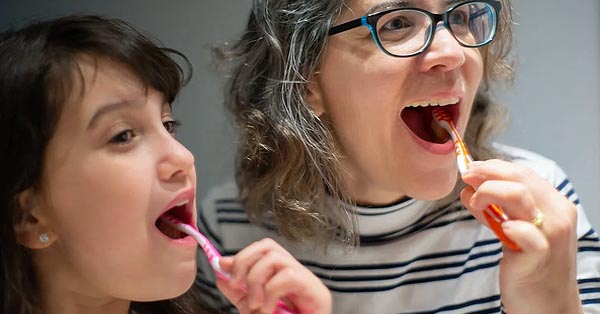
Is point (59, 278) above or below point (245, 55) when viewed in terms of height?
below

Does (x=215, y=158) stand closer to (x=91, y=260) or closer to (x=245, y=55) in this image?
(x=245, y=55)

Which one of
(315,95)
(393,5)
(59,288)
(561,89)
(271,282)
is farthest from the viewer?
(561,89)

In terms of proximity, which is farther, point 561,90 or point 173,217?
point 561,90

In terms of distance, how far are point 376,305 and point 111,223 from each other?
48 centimetres

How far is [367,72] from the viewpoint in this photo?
1.03 meters

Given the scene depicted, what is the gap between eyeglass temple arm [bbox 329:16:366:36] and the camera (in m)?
1.02

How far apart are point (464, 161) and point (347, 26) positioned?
0.80 ft

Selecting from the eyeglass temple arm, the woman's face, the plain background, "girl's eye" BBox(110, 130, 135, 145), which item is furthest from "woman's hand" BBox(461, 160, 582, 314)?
the plain background

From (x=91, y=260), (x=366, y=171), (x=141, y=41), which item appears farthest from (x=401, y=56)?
(x=91, y=260)

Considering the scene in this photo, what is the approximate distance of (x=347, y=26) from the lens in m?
1.03

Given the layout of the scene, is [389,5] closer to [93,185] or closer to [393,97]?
[393,97]

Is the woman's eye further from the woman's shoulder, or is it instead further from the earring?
the earring

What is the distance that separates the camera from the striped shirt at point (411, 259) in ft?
3.81

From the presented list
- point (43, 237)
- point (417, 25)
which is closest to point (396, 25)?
point (417, 25)
